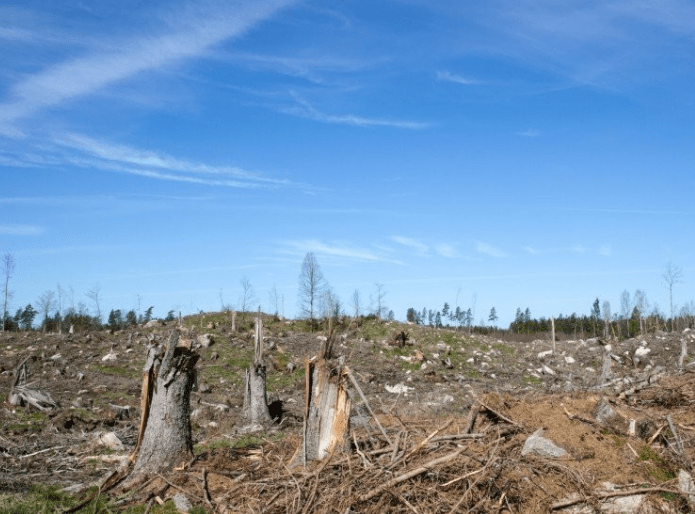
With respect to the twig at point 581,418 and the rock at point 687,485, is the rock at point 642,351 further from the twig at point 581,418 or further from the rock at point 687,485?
the rock at point 687,485

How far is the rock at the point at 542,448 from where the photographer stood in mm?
6992

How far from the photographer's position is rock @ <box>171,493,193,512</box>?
6.41m

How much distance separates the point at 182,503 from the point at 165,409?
1680 millimetres

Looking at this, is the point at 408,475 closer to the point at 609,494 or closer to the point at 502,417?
the point at 609,494

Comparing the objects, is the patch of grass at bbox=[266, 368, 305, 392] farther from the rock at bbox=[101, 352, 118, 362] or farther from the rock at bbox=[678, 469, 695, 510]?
the rock at bbox=[678, 469, 695, 510]

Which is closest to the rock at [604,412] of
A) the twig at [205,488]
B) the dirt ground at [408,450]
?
the dirt ground at [408,450]

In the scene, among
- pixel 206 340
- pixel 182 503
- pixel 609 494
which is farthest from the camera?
pixel 206 340

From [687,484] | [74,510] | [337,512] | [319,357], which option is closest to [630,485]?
[687,484]

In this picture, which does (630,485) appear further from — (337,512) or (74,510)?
(74,510)

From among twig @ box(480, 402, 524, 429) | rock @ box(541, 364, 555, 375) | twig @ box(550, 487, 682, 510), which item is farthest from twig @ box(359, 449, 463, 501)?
rock @ box(541, 364, 555, 375)

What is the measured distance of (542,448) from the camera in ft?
23.2

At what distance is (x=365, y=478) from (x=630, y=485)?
2.88 m

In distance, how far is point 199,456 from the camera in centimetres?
807

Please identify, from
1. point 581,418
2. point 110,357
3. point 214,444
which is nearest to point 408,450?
point 581,418
